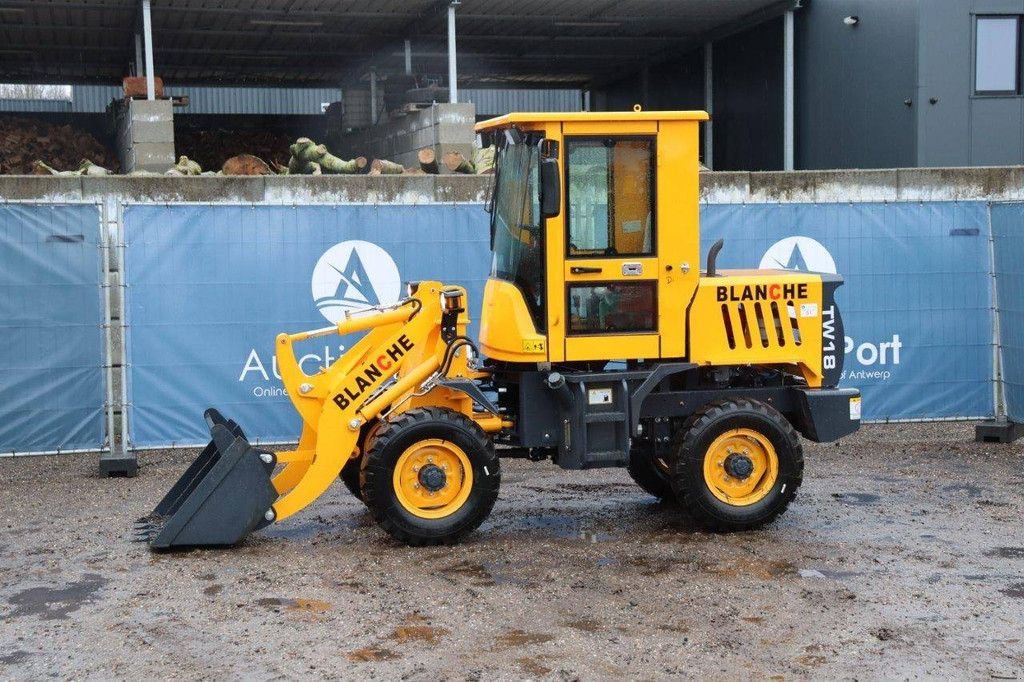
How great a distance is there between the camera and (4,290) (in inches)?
423

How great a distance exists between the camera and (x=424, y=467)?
26.4 feet

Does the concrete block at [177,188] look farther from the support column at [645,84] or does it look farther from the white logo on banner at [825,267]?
the support column at [645,84]

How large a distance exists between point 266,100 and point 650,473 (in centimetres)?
2447

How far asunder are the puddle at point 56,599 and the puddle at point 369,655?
1733mm

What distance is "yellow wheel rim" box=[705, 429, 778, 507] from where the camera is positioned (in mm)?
8398

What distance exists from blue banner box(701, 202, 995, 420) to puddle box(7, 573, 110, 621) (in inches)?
262

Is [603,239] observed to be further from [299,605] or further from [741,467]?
[299,605]

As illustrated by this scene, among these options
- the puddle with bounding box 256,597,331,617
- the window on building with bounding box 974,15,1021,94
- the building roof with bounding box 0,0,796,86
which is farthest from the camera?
the building roof with bounding box 0,0,796,86

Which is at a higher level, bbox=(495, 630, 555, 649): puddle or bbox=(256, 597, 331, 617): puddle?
bbox=(256, 597, 331, 617): puddle

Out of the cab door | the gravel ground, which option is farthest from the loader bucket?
the cab door

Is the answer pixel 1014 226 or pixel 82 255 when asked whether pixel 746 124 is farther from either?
pixel 82 255

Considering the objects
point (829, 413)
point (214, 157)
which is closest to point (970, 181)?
point (829, 413)

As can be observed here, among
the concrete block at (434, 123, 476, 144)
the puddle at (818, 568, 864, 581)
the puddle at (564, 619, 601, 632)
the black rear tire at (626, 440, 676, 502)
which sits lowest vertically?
the puddle at (564, 619, 601, 632)

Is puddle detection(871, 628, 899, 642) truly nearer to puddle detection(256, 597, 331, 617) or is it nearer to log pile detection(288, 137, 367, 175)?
puddle detection(256, 597, 331, 617)
